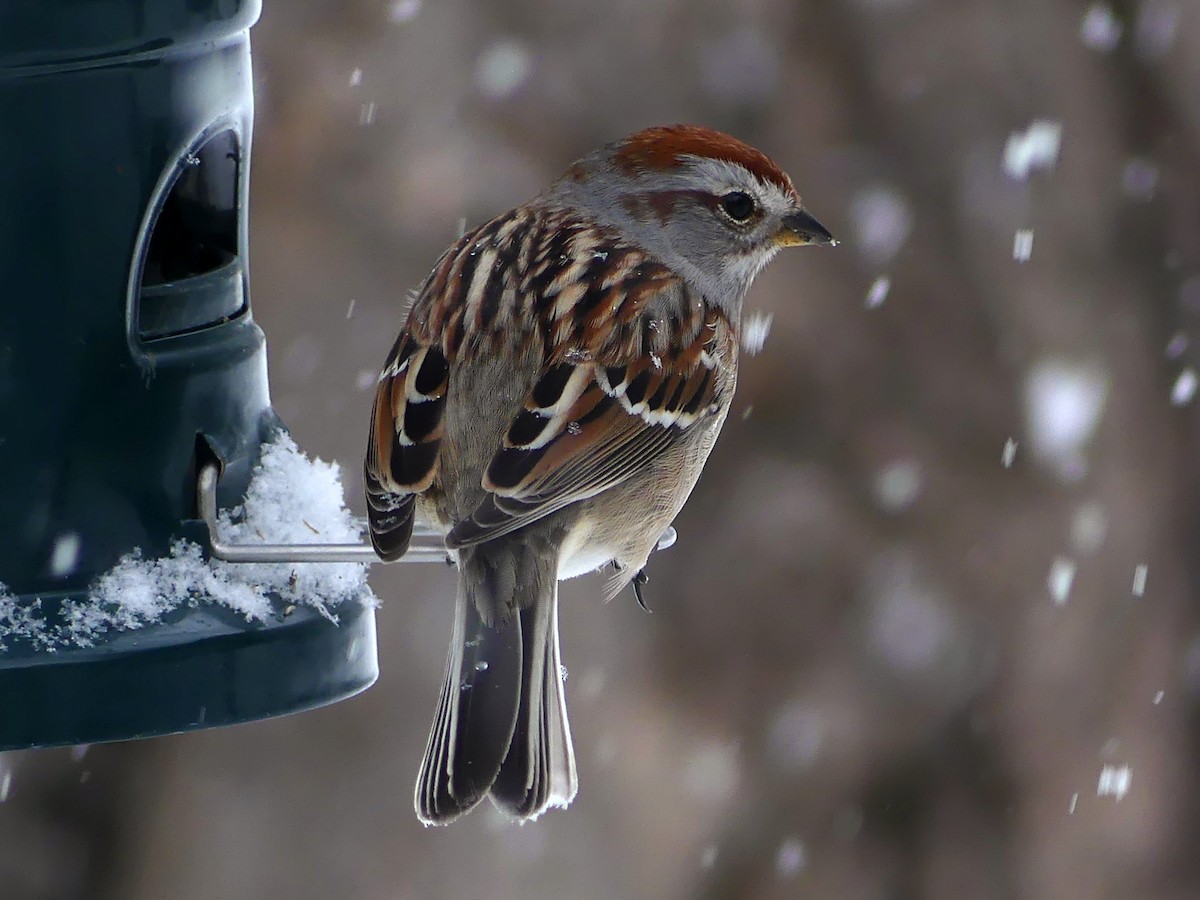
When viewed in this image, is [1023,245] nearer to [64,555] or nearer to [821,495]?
[821,495]

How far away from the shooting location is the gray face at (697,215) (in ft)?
12.8

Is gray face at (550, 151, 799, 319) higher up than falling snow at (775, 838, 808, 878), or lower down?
higher up

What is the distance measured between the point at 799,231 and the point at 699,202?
9.3 inches

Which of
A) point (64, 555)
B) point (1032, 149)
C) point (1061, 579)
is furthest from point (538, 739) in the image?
point (1061, 579)

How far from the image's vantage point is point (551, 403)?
3404mm

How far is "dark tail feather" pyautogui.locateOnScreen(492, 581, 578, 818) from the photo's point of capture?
3.19 metres

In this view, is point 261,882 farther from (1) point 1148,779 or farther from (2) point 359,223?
(1) point 1148,779

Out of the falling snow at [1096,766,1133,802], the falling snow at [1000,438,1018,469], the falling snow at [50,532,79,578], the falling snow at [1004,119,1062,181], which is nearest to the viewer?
the falling snow at [50,532,79,578]

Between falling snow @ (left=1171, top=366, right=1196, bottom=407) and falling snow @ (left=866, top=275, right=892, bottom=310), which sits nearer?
falling snow @ (left=866, top=275, right=892, bottom=310)

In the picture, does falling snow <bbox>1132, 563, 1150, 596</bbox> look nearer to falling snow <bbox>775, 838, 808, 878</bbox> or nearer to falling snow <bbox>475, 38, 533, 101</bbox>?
falling snow <bbox>775, 838, 808, 878</bbox>

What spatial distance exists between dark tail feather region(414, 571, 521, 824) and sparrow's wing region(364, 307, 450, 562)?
0.30 meters

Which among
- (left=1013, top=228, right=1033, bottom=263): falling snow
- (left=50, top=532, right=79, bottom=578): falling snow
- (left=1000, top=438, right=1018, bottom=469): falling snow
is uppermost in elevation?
(left=50, top=532, right=79, bottom=578): falling snow

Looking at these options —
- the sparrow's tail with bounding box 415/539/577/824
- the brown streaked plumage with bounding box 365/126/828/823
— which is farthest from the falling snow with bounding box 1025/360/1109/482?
the sparrow's tail with bounding box 415/539/577/824

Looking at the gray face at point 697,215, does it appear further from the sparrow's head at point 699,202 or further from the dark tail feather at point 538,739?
the dark tail feather at point 538,739
